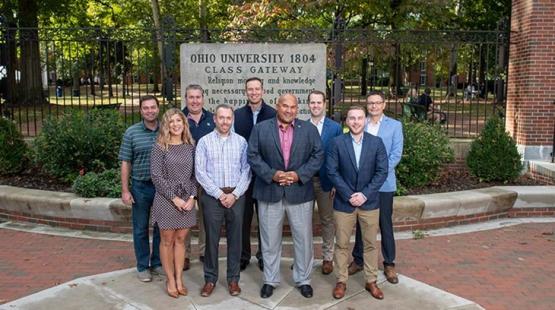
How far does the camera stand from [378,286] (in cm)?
479

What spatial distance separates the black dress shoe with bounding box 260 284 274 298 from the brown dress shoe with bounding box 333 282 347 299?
20.4 inches

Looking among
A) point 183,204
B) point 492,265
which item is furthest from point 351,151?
point 492,265

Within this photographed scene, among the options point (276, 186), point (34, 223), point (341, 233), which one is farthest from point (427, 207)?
point (34, 223)

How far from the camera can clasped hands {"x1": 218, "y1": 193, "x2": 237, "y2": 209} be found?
4320 millimetres

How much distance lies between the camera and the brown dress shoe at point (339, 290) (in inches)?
178

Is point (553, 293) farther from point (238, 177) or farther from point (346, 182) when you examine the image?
point (238, 177)

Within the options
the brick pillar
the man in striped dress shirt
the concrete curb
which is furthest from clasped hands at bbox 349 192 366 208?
the brick pillar

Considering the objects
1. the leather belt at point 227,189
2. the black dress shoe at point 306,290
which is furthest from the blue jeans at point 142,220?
the black dress shoe at point 306,290

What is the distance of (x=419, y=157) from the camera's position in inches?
297

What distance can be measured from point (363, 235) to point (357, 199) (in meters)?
0.41

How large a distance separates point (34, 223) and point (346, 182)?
451 centimetres

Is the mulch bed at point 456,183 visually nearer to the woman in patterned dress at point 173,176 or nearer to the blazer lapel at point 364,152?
the blazer lapel at point 364,152

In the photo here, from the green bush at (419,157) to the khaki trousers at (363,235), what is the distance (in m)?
2.98

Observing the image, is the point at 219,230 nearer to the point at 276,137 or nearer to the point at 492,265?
the point at 276,137
